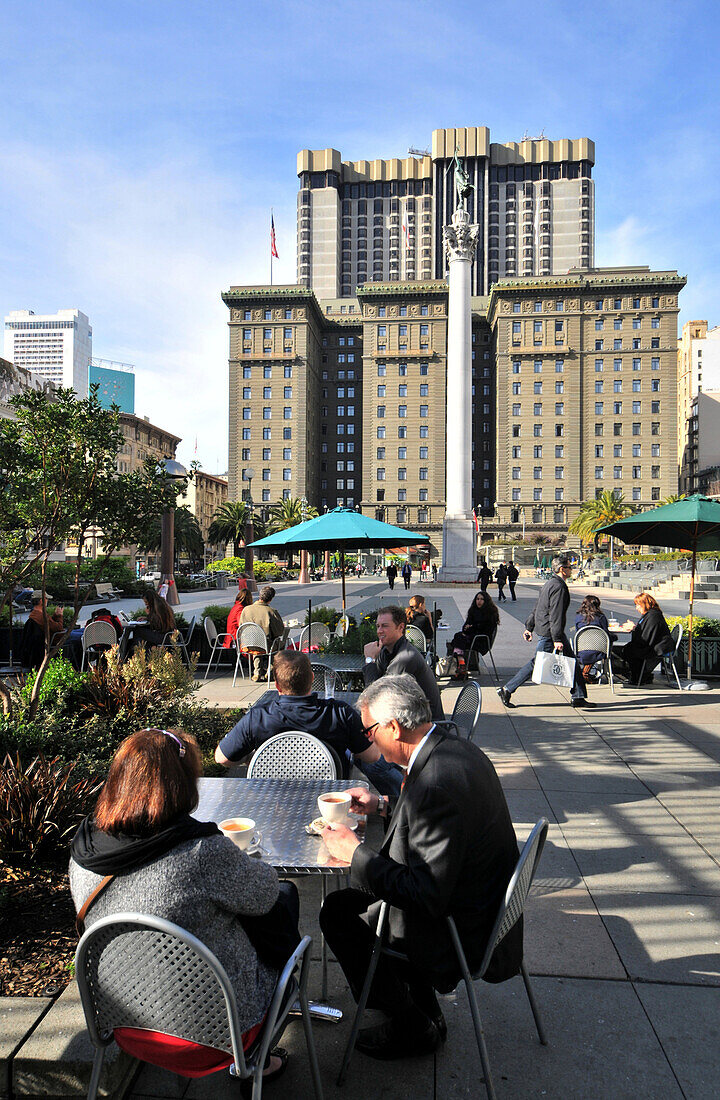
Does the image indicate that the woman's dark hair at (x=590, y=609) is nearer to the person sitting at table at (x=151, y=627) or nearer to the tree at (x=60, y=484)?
the person sitting at table at (x=151, y=627)

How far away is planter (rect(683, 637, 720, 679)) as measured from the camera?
454 inches

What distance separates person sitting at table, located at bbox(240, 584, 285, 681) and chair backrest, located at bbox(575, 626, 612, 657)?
15.2 ft

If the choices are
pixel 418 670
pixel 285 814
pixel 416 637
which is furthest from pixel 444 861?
pixel 416 637

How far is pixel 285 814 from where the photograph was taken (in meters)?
3.55

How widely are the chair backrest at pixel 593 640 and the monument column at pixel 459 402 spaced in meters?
41.8

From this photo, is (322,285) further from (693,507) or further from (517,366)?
(693,507)

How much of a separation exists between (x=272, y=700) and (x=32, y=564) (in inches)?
113

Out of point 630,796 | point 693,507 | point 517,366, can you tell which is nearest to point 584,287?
point 517,366

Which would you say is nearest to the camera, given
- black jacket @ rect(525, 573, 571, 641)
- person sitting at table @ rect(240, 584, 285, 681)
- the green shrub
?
the green shrub

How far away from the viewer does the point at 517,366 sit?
94.1 metres

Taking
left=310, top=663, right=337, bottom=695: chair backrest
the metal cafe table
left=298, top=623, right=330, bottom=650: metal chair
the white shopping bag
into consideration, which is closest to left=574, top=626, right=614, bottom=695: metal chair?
the white shopping bag

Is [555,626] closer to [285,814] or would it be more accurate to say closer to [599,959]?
[599,959]

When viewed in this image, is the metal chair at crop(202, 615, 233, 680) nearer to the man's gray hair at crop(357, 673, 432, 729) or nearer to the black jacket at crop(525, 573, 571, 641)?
the black jacket at crop(525, 573, 571, 641)

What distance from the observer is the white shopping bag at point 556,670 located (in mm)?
9320
